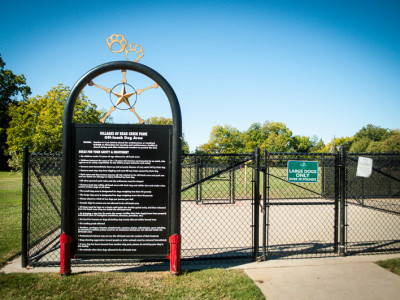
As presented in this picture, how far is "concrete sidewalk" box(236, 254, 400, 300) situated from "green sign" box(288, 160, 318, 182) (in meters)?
1.58

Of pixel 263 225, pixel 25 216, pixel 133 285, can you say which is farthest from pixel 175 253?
pixel 25 216

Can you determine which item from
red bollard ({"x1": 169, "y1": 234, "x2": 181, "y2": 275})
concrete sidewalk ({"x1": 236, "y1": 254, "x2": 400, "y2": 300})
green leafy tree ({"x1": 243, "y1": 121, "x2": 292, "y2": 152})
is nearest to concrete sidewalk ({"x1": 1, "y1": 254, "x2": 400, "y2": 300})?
concrete sidewalk ({"x1": 236, "y1": 254, "x2": 400, "y2": 300})

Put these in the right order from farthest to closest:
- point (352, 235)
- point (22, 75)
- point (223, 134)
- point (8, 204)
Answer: point (223, 134)
point (22, 75)
point (8, 204)
point (352, 235)

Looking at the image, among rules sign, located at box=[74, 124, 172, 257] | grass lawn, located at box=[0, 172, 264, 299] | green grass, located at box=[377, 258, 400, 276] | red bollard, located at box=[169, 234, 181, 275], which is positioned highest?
rules sign, located at box=[74, 124, 172, 257]

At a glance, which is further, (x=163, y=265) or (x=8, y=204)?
(x=8, y=204)

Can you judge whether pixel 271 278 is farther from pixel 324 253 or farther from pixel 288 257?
pixel 324 253

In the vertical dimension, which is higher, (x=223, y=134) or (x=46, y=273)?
(x=223, y=134)

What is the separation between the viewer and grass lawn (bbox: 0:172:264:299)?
3.36 metres

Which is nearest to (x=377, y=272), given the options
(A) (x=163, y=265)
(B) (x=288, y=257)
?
(B) (x=288, y=257)

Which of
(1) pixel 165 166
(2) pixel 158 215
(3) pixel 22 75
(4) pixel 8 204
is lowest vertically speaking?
(4) pixel 8 204

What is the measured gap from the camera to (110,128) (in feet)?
12.9

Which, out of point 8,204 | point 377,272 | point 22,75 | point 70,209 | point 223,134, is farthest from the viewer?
point 223,134

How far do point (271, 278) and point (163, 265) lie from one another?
6.18 ft

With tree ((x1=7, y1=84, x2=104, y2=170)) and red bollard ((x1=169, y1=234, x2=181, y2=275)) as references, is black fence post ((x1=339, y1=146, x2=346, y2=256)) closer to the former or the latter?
red bollard ((x1=169, y1=234, x2=181, y2=275))
